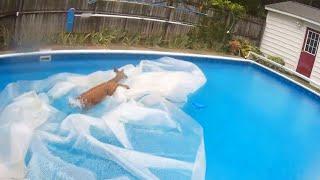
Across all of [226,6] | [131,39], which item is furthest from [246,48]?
[131,39]

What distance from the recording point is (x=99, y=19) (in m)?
15.0

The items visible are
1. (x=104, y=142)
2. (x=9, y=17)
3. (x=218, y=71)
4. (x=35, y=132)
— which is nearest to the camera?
(x=35, y=132)

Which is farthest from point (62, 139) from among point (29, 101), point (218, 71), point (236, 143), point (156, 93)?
point (218, 71)

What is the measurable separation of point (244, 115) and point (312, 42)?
5519 millimetres

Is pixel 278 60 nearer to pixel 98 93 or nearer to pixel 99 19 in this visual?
pixel 99 19

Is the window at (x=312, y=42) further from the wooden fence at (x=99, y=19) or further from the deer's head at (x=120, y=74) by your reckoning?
the deer's head at (x=120, y=74)

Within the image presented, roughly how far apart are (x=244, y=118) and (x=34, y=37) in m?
5.71

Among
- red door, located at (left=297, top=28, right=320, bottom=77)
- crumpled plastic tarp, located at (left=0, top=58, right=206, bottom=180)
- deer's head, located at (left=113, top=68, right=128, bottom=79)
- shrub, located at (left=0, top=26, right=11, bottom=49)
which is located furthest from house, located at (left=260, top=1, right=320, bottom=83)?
shrub, located at (left=0, top=26, right=11, bottom=49)

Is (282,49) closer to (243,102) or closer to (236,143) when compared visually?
(243,102)

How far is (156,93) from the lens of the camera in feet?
35.0

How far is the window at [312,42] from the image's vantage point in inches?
672

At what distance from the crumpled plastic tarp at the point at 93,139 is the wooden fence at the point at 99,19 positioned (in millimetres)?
3280

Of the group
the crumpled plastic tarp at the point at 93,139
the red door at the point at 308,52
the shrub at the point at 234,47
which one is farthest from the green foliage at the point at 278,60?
the crumpled plastic tarp at the point at 93,139

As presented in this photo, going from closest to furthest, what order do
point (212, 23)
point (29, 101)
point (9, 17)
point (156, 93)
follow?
point (29, 101) < point (156, 93) < point (9, 17) < point (212, 23)
